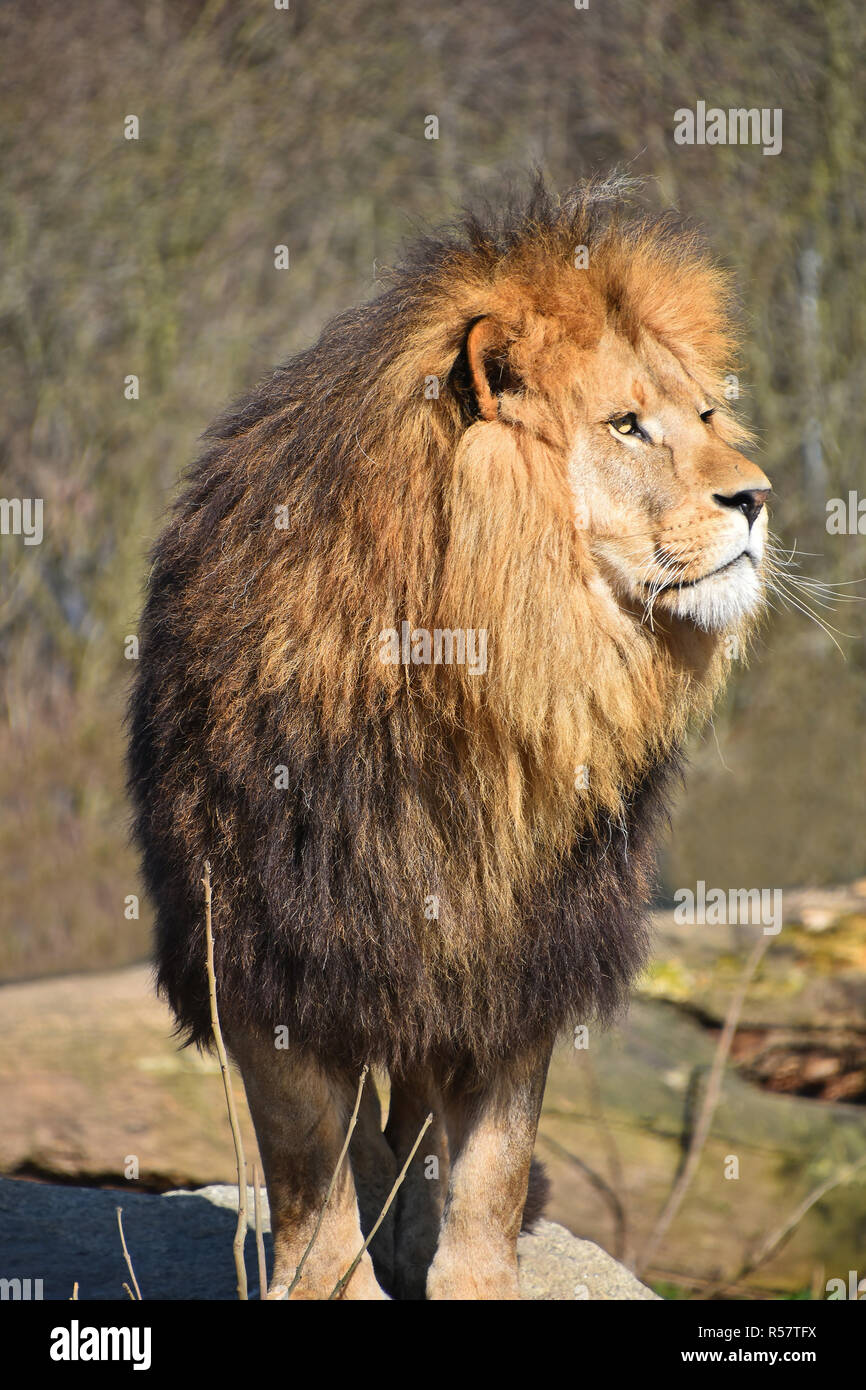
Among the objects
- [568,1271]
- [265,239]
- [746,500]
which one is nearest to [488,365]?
[746,500]

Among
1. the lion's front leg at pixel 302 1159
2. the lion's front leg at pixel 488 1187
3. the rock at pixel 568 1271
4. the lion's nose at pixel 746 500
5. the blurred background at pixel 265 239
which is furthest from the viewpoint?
the blurred background at pixel 265 239

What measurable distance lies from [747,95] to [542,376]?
7.55 meters

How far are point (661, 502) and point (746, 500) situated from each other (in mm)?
161

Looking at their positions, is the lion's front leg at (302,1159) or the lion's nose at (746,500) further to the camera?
the lion's front leg at (302,1159)

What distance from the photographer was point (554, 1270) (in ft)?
13.3

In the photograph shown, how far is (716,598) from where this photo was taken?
9.18 feet

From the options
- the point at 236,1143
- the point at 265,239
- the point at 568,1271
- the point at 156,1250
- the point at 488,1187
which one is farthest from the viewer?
the point at 265,239

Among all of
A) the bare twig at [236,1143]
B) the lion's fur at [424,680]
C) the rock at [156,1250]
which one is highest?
the lion's fur at [424,680]

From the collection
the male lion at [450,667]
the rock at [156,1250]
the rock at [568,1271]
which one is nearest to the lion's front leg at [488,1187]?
the male lion at [450,667]

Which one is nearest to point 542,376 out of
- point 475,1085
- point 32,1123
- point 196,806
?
point 196,806

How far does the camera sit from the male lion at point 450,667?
2.80 m

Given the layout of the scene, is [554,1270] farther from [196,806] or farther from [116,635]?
[116,635]

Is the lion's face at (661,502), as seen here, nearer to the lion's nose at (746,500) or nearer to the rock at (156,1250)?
the lion's nose at (746,500)

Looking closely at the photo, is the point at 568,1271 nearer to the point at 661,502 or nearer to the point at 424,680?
the point at 424,680
